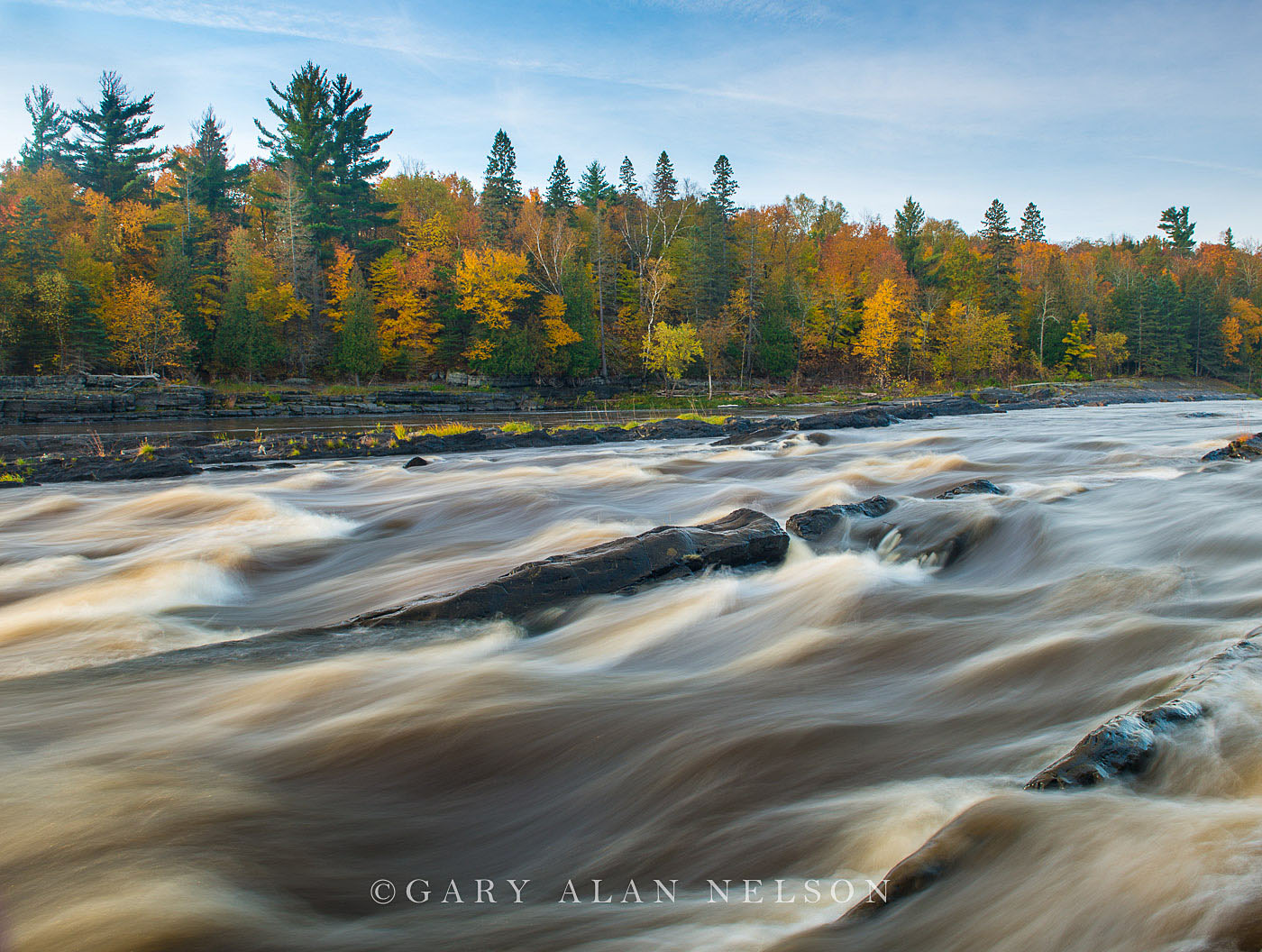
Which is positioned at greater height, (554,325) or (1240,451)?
(554,325)

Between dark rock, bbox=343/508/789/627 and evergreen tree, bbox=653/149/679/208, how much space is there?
75.2 m

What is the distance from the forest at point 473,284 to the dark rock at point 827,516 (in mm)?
48521

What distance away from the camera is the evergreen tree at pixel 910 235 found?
3172 inches

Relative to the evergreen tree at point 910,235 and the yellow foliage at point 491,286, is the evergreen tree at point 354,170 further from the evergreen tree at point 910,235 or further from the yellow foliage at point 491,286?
the evergreen tree at point 910,235

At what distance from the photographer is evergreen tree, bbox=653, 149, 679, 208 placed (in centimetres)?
7694

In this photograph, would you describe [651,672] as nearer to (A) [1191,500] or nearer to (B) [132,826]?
(B) [132,826]

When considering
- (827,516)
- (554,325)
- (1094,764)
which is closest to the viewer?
(1094,764)

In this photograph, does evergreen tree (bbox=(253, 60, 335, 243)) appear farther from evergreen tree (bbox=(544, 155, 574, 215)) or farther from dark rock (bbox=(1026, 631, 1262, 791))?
dark rock (bbox=(1026, 631, 1262, 791))

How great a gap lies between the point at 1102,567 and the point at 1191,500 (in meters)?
2.92

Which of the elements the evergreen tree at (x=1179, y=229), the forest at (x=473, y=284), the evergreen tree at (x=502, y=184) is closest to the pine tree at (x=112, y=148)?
the forest at (x=473, y=284)

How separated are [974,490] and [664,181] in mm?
75868

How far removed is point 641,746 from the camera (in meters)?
3.46

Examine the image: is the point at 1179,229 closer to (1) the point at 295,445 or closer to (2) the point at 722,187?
(2) the point at 722,187

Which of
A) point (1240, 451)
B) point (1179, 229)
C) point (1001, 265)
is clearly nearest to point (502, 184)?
point (1001, 265)
